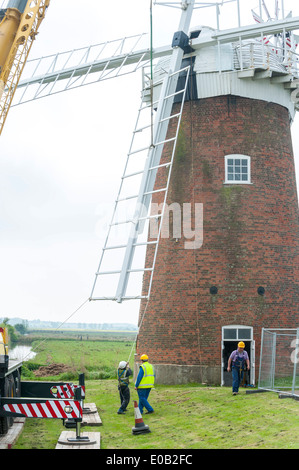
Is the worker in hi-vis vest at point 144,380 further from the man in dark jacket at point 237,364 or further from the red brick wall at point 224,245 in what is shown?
the red brick wall at point 224,245

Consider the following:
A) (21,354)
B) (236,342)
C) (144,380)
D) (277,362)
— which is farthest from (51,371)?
(144,380)

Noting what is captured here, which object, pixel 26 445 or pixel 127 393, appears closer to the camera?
pixel 26 445

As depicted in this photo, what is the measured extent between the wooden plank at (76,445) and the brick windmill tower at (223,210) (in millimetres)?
6144

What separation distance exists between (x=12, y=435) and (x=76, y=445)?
4.80 ft

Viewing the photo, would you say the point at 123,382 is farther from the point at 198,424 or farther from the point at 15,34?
the point at 15,34

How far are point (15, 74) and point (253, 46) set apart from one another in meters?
8.19

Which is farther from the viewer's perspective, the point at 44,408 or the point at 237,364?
the point at 237,364

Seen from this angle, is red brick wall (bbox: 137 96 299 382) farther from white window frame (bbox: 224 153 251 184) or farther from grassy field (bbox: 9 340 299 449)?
grassy field (bbox: 9 340 299 449)

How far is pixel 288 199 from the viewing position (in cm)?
1931

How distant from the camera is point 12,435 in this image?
11.7 metres

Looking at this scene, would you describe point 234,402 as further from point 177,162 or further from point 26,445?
point 177,162

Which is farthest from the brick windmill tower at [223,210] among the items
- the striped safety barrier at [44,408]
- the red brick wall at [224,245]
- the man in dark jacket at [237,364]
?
the striped safety barrier at [44,408]
